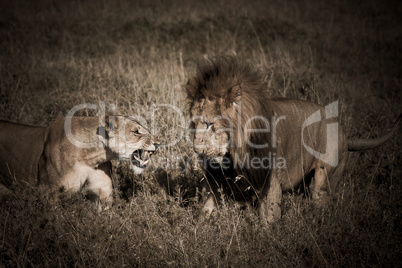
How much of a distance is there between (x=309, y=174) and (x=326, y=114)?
2.22ft

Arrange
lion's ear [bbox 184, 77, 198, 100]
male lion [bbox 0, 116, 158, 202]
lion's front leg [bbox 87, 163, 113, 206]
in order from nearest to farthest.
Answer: lion's ear [bbox 184, 77, 198, 100]
male lion [bbox 0, 116, 158, 202]
lion's front leg [bbox 87, 163, 113, 206]

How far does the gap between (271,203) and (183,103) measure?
299 centimetres

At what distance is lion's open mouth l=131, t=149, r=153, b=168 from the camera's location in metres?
4.38

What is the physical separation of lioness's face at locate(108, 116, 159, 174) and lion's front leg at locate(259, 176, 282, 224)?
129 centimetres

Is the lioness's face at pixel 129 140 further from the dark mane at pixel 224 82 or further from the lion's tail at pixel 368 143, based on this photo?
the lion's tail at pixel 368 143

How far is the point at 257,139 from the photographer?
3637 millimetres

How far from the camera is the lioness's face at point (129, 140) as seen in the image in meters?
4.23

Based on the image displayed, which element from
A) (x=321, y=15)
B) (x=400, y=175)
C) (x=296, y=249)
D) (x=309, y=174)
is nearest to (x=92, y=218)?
(x=296, y=249)

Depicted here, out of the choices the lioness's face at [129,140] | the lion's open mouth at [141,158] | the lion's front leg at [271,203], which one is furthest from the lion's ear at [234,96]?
the lion's open mouth at [141,158]

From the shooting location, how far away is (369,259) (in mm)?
3314

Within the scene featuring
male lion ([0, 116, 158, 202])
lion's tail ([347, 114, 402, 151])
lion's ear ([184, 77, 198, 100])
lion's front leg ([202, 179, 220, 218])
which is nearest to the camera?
lion's ear ([184, 77, 198, 100])

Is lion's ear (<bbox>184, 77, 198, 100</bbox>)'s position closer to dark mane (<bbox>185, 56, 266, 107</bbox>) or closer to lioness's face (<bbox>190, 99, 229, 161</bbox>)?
dark mane (<bbox>185, 56, 266, 107</bbox>)

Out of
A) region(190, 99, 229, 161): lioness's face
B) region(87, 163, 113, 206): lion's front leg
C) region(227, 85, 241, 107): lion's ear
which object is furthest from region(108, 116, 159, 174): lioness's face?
region(227, 85, 241, 107): lion's ear

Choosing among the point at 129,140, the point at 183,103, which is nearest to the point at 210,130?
the point at 129,140
